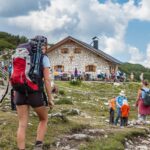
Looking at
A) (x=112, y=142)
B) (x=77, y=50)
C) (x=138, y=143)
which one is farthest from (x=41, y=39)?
(x=77, y=50)

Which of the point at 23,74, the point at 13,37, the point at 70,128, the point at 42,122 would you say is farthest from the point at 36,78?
the point at 13,37

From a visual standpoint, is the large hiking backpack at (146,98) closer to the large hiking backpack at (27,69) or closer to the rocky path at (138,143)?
the rocky path at (138,143)

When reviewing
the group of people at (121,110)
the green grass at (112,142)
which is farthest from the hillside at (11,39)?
the green grass at (112,142)

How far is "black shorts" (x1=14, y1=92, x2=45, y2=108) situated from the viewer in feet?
26.2

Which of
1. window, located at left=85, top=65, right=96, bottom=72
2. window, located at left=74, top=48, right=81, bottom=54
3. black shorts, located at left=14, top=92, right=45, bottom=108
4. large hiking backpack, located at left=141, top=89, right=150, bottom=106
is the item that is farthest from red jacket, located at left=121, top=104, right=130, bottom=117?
window, located at left=74, top=48, right=81, bottom=54

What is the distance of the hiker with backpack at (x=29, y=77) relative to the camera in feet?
25.7

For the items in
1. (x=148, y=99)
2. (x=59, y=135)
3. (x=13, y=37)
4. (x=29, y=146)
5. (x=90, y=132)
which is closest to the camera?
(x=29, y=146)

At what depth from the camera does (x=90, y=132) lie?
37.9 ft

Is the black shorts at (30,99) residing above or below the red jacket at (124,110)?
above

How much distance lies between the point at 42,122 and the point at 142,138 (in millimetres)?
4708

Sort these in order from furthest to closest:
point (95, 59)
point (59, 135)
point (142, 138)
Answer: point (95, 59) → point (142, 138) → point (59, 135)

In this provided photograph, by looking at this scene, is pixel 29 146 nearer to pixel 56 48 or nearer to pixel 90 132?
pixel 90 132

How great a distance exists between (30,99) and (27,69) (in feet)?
1.60

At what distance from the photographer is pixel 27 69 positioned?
7863 mm
